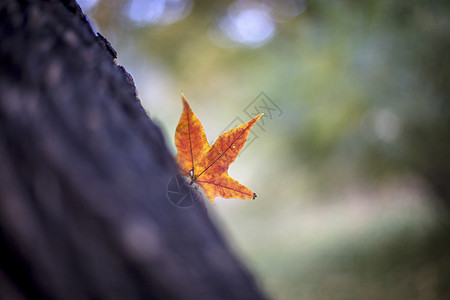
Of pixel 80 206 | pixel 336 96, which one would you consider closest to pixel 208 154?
pixel 80 206

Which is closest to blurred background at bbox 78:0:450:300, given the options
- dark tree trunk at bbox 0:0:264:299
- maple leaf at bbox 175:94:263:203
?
maple leaf at bbox 175:94:263:203

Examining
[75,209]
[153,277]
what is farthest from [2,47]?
[153,277]

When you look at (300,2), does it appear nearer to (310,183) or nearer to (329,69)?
(329,69)

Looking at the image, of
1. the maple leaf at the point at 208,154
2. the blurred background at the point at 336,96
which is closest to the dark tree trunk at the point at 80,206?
the maple leaf at the point at 208,154

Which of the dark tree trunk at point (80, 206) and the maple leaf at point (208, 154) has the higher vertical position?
the maple leaf at point (208, 154)

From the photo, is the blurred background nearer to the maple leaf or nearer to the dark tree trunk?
the maple leaf

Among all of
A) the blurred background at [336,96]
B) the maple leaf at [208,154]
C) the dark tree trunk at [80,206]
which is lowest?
the dark tree trunk at [80,206]

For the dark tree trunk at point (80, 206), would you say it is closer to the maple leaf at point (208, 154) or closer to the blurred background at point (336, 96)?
the maple leaf at point (208, 154)

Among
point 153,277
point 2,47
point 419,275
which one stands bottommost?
point 153,277
